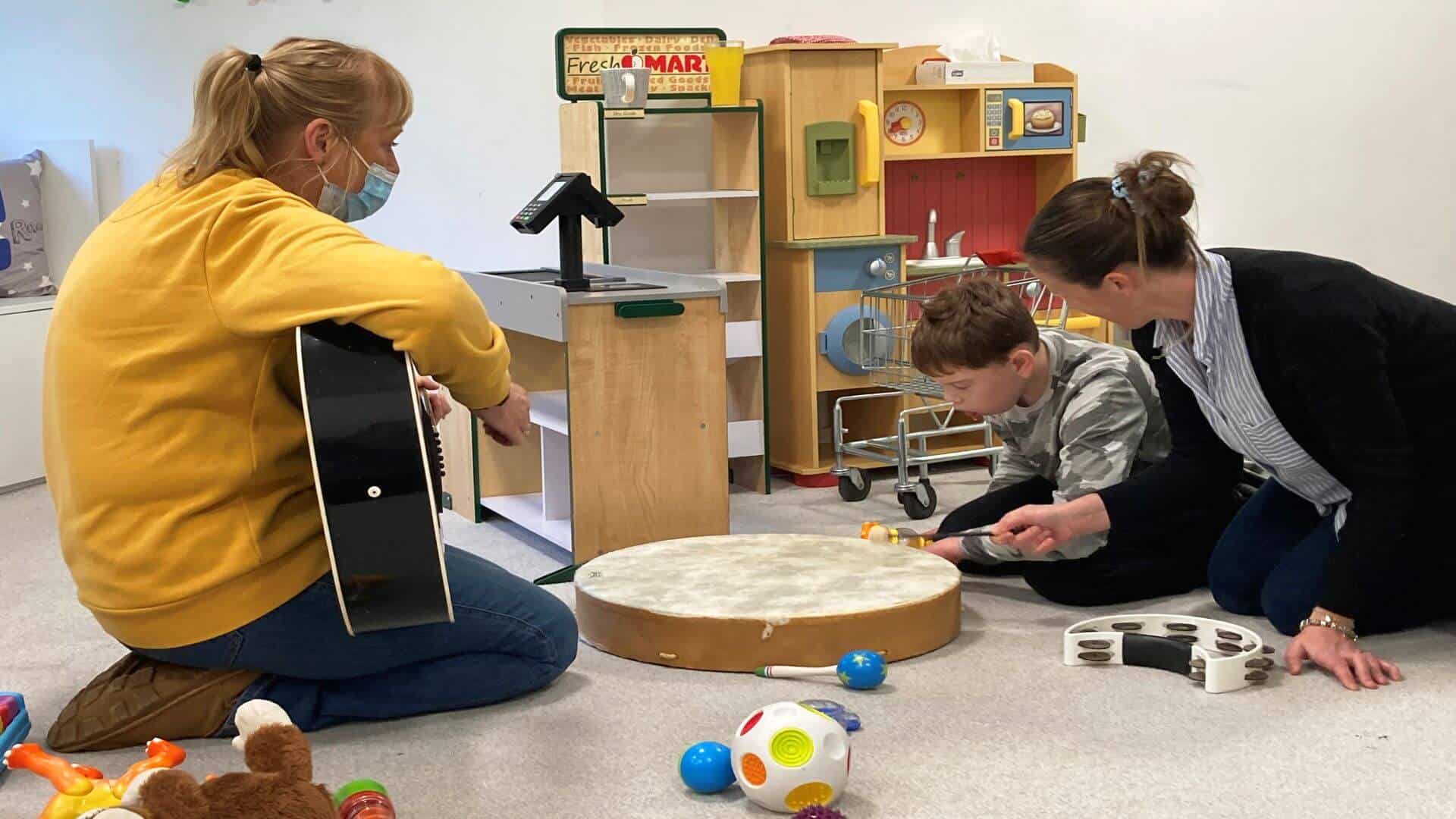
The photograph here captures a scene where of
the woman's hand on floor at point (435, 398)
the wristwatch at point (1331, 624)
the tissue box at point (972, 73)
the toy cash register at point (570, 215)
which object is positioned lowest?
the wristwatch at point (1331, 624)

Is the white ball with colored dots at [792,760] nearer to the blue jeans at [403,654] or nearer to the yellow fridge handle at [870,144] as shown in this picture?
the blue jeans at [403,654]

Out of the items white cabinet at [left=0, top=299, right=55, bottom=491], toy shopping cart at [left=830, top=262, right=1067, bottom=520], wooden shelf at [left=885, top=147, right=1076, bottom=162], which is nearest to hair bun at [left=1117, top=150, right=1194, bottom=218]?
toy shopping cart at [left=830, top=262, right=1067, bottom=520]

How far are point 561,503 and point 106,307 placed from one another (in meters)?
1.56

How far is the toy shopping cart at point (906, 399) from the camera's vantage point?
11.8 feet

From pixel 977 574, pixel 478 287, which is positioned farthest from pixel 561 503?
pixel 977 574

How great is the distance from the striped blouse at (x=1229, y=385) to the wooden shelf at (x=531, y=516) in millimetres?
1365

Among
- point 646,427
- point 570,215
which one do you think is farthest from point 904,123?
point 646,427

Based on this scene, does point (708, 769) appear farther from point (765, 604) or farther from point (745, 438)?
point (745, 438)

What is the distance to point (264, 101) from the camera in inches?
79.1

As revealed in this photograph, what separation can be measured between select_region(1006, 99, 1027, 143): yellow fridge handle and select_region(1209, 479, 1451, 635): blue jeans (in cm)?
203

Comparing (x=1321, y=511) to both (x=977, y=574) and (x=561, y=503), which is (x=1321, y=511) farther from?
(x=561, y=503)

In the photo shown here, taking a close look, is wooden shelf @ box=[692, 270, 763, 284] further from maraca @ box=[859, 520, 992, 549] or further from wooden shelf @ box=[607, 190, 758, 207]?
maraca @ box=[859, 520, 992, 549]

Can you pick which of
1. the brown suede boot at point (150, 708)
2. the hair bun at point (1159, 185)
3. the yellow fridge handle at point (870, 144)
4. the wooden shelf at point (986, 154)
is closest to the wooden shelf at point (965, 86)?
the wooden shelf at point (986, 154)

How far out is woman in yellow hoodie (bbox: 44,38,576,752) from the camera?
6.24 ft
